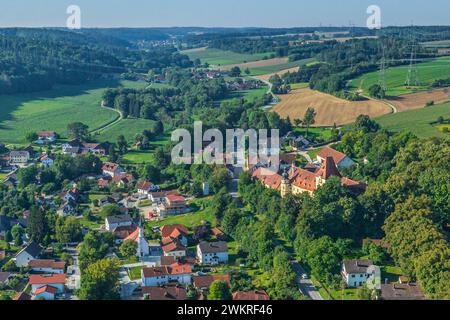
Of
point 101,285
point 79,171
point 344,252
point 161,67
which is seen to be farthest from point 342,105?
point 161,67

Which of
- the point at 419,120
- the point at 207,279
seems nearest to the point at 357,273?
the point at 207,279

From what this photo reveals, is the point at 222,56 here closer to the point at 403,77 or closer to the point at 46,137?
the point at 403,77

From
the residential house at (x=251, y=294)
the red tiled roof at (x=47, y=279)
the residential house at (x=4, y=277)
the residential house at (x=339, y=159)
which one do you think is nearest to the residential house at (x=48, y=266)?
the residential house at (x=4, y=277)

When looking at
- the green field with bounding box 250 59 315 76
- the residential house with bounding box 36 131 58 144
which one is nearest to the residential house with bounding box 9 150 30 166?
the residential house with bounding box 36 131 58 144

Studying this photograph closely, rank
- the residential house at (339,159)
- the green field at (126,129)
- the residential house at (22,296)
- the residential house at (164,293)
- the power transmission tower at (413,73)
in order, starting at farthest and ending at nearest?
the power transmission tower at (413,73) → the green field at (126,129) → the residential house at (339,159) → the residential house at (164,293) → the residential house at (22,296)

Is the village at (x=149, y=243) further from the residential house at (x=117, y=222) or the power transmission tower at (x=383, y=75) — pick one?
the power transmission tower at (x=383, y=75)

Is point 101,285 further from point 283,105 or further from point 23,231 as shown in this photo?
point 283,105
